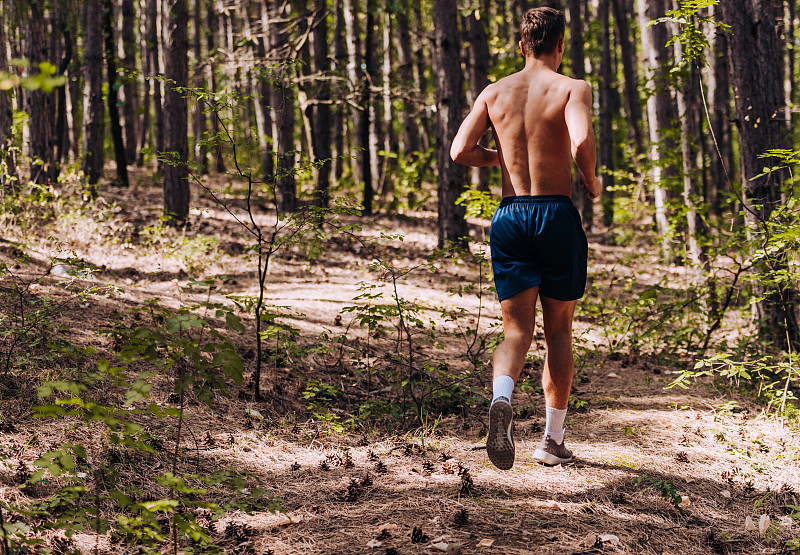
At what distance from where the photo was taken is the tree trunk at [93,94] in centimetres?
1304

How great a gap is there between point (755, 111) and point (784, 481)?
3439 millimetres

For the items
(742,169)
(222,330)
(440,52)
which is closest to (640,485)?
(742,169)

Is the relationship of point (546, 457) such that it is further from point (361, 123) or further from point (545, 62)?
A: point (361, 123)

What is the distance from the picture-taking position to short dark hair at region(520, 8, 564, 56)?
325 centimetres

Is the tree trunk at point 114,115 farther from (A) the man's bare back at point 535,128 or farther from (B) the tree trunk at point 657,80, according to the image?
(A) the man's bare back at point 535,128

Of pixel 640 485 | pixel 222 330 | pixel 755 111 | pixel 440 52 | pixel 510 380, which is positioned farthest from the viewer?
pixel 440 52

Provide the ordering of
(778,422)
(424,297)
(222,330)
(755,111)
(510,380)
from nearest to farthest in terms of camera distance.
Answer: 1. (510,380)
2. (778,422)
3. (755,111)
4. (222,330)
5. (424,297)

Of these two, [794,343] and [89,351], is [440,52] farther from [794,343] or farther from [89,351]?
[89,351]

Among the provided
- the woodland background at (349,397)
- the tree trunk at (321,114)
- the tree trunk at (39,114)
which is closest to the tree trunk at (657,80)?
the woodland background at (349,397)

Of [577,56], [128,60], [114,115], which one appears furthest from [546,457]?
[128,60]

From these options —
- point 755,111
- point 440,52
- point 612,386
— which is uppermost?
point 440,52

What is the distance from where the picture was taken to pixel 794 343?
5.25 m

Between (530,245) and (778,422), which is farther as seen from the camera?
(778,422)

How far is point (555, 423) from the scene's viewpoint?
3391mm
